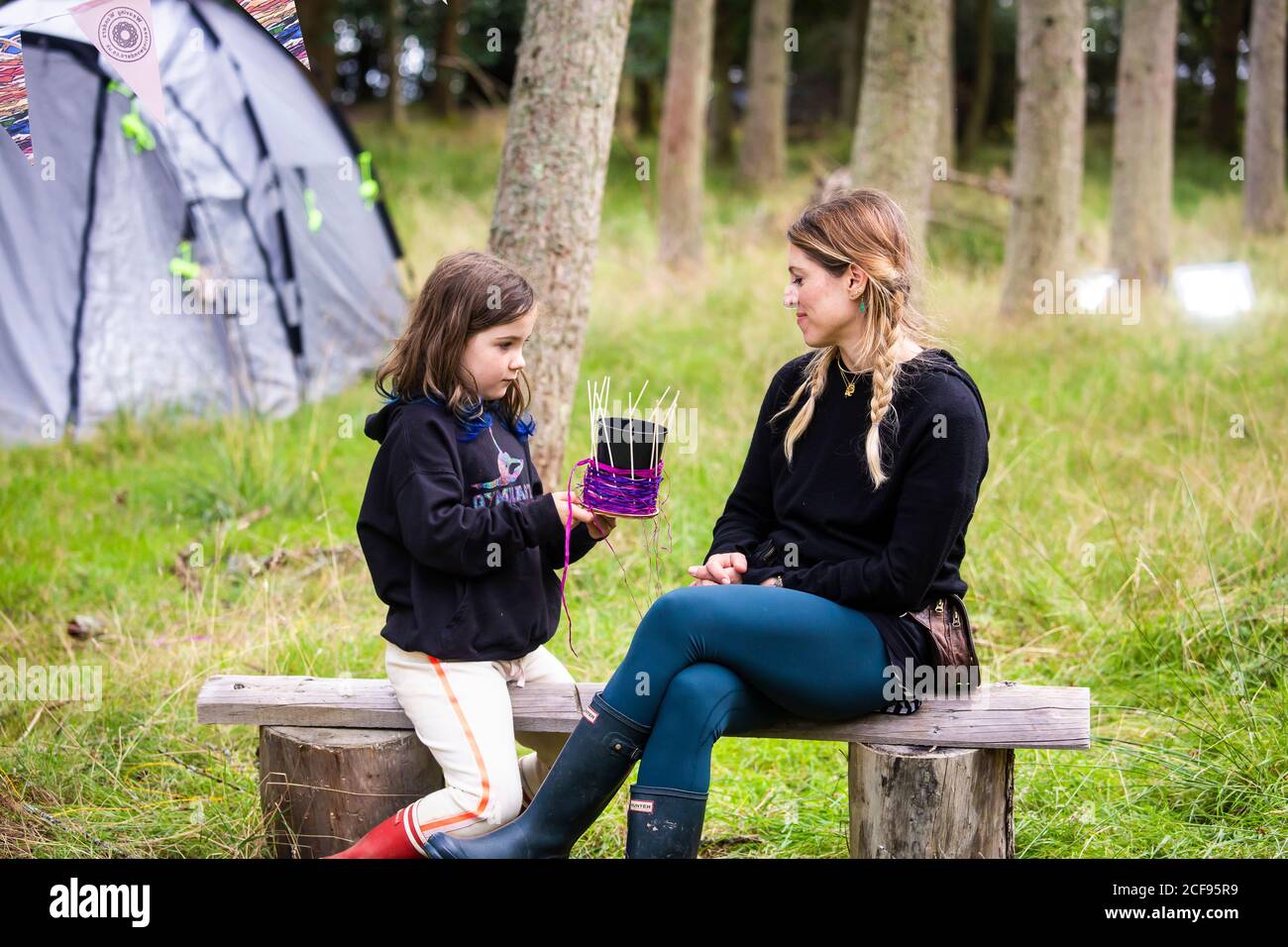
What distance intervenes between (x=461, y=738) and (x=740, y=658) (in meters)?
0.64

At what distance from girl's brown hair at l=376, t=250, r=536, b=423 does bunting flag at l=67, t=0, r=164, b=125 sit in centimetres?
91

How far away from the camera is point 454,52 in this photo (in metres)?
20.9

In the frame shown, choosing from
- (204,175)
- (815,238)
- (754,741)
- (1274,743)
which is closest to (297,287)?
(204,175)

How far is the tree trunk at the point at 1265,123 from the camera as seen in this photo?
1409 centimetres

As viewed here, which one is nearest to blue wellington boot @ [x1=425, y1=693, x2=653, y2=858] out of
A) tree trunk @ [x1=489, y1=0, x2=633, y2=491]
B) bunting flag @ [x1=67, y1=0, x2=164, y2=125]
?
bunting flag @ [x1=67, y1=0, x2=164, y2=125]

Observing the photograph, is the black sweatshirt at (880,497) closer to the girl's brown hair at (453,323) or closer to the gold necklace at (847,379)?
the gold necklace at (847,379)

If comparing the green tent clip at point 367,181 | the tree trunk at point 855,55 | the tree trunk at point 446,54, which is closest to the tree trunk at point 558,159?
the green tent clip at point 367,181

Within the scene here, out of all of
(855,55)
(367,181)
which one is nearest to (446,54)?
(855,55)

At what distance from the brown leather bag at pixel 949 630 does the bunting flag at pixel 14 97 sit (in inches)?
93.0

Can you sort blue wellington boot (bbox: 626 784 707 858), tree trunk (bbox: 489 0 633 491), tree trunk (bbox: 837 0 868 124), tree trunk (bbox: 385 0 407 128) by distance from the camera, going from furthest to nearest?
tree trunk (bbox: 385 0 407 128) → tree trunk (bbox: 837 0 868 124) → tree trunk (bbox: 489 0 633 491) → blue wellington boot (bbox: 626 784 707 858)

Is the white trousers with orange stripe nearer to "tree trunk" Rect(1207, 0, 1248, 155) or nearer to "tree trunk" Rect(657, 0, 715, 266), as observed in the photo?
"tree trunk" Rect(657, 0, 715, 266)

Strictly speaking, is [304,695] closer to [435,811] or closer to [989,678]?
[435,811]

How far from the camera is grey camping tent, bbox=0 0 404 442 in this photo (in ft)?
23.5

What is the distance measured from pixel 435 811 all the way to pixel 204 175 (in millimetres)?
5870
